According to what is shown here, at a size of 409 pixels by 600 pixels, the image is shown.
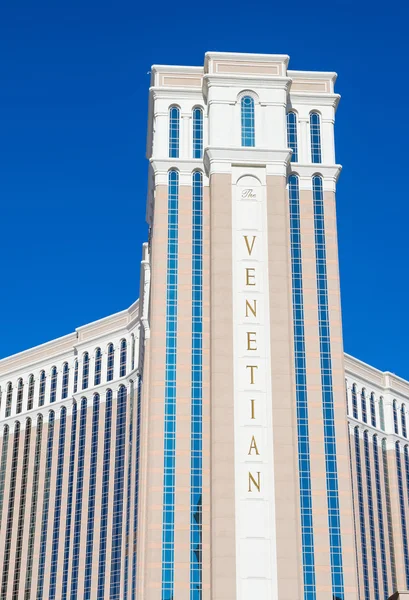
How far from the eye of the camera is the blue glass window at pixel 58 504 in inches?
5878

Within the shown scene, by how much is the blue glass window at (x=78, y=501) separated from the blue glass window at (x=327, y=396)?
5731 cm

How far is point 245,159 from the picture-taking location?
10775 cm

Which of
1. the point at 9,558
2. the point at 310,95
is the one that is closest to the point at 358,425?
the point at 9,558

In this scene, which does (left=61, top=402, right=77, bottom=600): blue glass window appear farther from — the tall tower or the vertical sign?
the vertical sign

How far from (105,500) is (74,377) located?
2073cm

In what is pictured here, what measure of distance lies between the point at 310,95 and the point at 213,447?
3616 cm

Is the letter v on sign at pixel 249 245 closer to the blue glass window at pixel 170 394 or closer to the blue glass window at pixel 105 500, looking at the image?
the blue glass window at pixel 170 394

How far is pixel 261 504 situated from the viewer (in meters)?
95.5

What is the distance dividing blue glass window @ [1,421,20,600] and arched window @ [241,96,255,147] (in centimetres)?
7050

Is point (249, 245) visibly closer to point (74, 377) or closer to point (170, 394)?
point (170, 394)

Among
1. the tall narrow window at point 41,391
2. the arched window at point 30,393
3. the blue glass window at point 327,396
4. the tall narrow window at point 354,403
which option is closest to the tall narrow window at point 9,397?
the arched window at point 30,393

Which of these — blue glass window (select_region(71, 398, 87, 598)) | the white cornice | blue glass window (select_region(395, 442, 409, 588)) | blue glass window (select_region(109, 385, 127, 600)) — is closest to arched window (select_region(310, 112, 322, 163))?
A: the white cornice

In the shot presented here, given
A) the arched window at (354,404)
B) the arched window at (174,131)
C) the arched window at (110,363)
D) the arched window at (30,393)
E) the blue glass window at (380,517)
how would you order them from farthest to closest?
the arched window at (30,393) → the arched window at (354,404) → the arched window at (110,363) → the blue glass window at (380,517) → the arched window at (174,131)

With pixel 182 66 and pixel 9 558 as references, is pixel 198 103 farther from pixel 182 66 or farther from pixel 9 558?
pixel 9 558
